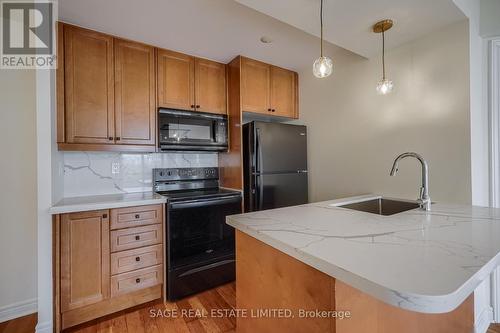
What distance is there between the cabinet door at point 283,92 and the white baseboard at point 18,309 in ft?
9.29

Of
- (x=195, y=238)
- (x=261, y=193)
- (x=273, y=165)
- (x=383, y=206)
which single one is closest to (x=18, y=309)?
(x=195, y=238)

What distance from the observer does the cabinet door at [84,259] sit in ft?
5.28

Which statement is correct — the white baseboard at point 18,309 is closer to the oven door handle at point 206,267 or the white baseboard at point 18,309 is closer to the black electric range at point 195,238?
the black electric range at point 195,238

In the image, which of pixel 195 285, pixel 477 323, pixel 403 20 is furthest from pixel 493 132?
pixel 195 285

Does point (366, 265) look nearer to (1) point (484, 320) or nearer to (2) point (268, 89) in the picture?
(1) point (484, 320)

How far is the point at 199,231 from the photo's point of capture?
214 cm

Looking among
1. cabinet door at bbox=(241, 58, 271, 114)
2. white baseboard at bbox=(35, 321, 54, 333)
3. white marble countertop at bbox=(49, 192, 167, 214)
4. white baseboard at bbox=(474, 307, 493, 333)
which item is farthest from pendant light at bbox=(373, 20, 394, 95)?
white baseboard at bbox=(35, 321, 54, 333)

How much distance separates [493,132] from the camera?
1633 mm

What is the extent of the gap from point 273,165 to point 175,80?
1.33 metres

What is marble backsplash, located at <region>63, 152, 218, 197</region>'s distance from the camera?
2.08 m

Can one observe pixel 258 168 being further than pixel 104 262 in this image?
Yes

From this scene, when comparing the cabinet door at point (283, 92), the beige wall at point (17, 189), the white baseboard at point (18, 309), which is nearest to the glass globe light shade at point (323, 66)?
the cabinet door at point (283, 92)

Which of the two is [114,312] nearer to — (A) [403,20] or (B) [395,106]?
(B) [395,106]

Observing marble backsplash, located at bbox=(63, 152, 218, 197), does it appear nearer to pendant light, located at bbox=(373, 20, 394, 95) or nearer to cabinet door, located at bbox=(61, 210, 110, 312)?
cabinet door, located at bbox=(61, 210, 110, 312)
